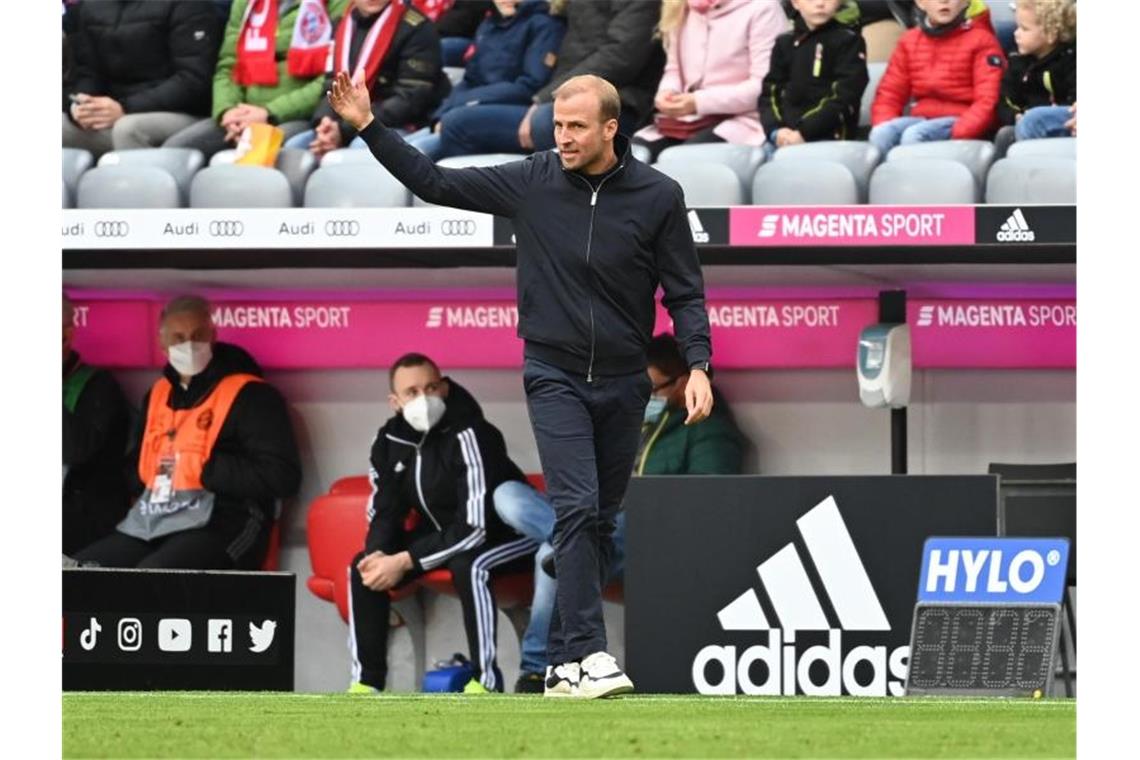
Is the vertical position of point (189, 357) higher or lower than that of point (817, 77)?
lower

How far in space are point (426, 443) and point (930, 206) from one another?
2.68 meters

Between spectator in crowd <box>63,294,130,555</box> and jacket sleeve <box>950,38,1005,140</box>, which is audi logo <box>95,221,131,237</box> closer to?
spectator in crowd <box>63,294,130,555</box>

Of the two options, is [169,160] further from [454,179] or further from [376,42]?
[454,179]

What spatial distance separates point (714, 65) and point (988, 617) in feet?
11.9

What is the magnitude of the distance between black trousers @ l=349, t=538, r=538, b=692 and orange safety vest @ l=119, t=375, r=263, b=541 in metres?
1.00

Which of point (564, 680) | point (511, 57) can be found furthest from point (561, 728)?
point (511, 57)

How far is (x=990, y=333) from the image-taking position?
11086mm

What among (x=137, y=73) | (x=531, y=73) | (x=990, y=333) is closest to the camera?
(x=990, y=333)

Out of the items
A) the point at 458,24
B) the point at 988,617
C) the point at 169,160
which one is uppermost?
the point at 458,24

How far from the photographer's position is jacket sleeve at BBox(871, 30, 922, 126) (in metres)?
10.7

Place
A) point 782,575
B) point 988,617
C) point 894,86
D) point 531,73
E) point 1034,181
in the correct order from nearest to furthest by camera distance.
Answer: point 988,617
point 782,575
point 1034,181
point 894,86
point 531,73

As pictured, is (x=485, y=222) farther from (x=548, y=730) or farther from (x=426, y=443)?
(x=548, y=730)

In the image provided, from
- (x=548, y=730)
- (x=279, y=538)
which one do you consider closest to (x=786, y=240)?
(x=279, y=538)

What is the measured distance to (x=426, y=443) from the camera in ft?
34.4
